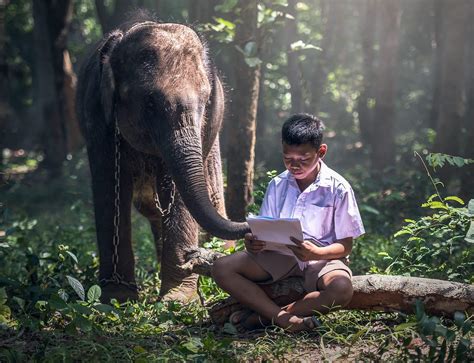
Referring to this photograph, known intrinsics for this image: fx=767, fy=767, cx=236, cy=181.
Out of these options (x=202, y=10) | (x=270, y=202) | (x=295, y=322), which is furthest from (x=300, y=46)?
(x=295, y=322)

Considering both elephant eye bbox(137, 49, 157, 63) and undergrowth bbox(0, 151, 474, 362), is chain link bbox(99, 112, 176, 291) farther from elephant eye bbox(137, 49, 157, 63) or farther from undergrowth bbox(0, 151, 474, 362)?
elephant eye bbox(137, 49, 157, 63)

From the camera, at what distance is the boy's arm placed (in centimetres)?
479

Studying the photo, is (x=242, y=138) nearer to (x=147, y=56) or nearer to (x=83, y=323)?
(x=147, y=56)

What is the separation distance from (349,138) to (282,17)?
12988 mm

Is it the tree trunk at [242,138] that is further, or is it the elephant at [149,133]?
the tree trunk at [242,138]

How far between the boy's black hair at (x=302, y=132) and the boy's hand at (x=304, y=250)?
65 centimetres

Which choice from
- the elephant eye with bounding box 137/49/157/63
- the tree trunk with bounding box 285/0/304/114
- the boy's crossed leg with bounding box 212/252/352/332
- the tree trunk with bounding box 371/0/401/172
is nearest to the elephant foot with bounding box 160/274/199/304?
the boy's crossed leg with bounding box 212/252/352/332

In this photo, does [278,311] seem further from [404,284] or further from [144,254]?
[144,254]

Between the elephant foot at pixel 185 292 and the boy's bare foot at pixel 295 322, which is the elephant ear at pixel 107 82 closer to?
the elephant foot at pixel 185 292

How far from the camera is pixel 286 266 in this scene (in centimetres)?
523

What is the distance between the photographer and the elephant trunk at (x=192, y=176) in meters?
5.22

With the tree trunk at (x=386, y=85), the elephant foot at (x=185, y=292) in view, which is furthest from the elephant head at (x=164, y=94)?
the tree trunk at (x=386, y=85)

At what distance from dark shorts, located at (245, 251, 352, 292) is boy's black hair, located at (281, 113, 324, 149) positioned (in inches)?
31.0

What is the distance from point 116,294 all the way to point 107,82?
180cm
